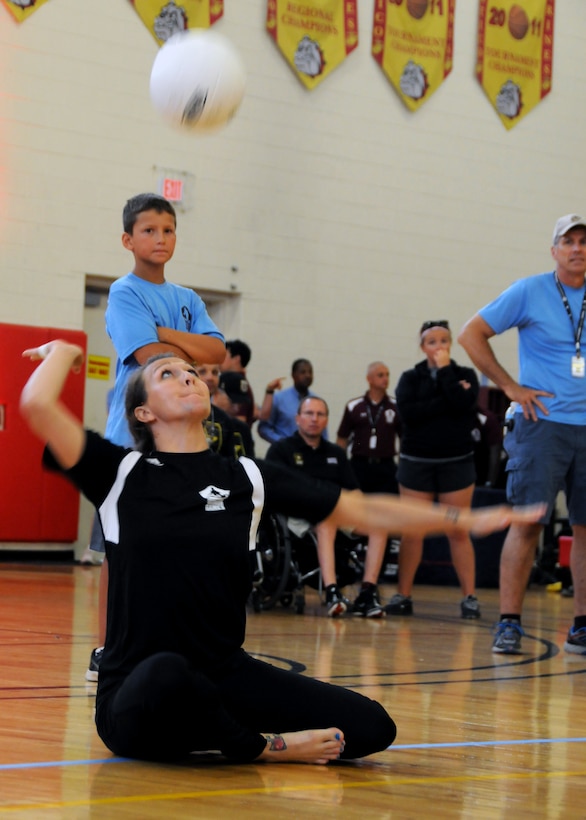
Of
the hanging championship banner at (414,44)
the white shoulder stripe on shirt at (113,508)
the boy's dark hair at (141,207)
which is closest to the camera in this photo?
the white shoulder stripe on shirt at (113,508)

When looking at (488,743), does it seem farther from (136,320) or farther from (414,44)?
(414,44)

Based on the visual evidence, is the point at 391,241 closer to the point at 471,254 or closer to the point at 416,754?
the point at 471,254

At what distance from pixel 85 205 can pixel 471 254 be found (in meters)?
4.03

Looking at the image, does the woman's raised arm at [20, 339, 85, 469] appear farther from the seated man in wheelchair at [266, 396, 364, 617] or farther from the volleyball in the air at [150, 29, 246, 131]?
the seated man in wheelchair at [266, 396, 364, 617]

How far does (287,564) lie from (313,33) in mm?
5949

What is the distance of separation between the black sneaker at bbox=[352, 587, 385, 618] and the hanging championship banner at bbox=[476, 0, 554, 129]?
6.76m

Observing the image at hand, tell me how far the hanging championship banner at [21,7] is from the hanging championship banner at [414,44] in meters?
3.29

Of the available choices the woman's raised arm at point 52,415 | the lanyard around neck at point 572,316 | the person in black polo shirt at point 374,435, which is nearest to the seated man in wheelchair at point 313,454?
the lanyard around neck at point 572,316

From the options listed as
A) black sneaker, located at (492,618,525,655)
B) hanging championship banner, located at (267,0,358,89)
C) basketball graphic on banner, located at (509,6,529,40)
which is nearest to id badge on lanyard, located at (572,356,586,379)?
black sneaker, located at (492,618,525,655)

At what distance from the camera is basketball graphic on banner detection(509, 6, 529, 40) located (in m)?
11.9

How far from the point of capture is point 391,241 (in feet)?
37.2

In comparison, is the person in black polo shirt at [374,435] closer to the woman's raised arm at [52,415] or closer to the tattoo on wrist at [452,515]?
the tattoo on wrist at [452,515]

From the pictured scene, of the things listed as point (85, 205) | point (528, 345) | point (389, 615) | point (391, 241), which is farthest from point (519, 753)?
point (391, 241)

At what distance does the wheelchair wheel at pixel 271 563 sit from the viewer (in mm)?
6650
